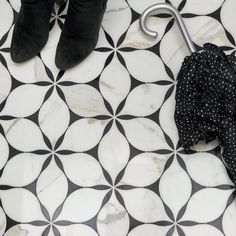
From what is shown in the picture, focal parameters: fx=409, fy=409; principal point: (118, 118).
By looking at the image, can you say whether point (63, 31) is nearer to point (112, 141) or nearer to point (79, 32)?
point (79, 32)

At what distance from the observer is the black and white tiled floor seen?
92 cm

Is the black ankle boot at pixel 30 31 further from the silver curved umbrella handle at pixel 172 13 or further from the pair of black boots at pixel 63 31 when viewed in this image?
the silver curved umbrella handle at pixel 172 13

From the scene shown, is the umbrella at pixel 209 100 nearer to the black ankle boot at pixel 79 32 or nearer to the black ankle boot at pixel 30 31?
the black ankle boot at pixel 79 32

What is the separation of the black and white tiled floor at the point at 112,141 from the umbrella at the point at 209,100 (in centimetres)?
5

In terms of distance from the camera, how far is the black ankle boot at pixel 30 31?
97 centimetres

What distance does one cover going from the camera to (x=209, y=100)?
888 millimetres

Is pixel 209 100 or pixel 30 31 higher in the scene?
pixel 30 31

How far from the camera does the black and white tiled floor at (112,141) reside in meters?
0.92

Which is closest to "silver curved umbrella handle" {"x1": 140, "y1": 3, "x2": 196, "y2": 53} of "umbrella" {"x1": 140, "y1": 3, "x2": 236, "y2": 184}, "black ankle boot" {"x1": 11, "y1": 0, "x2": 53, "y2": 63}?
"umbrella" {"x1": 140, "y1": 3, "x2": 236, "y2": 184}

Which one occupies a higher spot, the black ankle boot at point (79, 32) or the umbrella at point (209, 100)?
the black ankle boot at point (79, 32)

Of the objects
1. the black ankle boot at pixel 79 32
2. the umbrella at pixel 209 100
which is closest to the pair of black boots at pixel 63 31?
the black ankle boot at pixel 79 32

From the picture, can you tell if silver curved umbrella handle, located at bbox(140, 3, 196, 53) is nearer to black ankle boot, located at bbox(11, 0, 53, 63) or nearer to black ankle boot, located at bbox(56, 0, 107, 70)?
black ankle boot, located at bbox(56, 0, 107, 70)

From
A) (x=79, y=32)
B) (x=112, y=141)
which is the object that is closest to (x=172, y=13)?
(x=79, y=32)

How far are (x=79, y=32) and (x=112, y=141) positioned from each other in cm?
27
